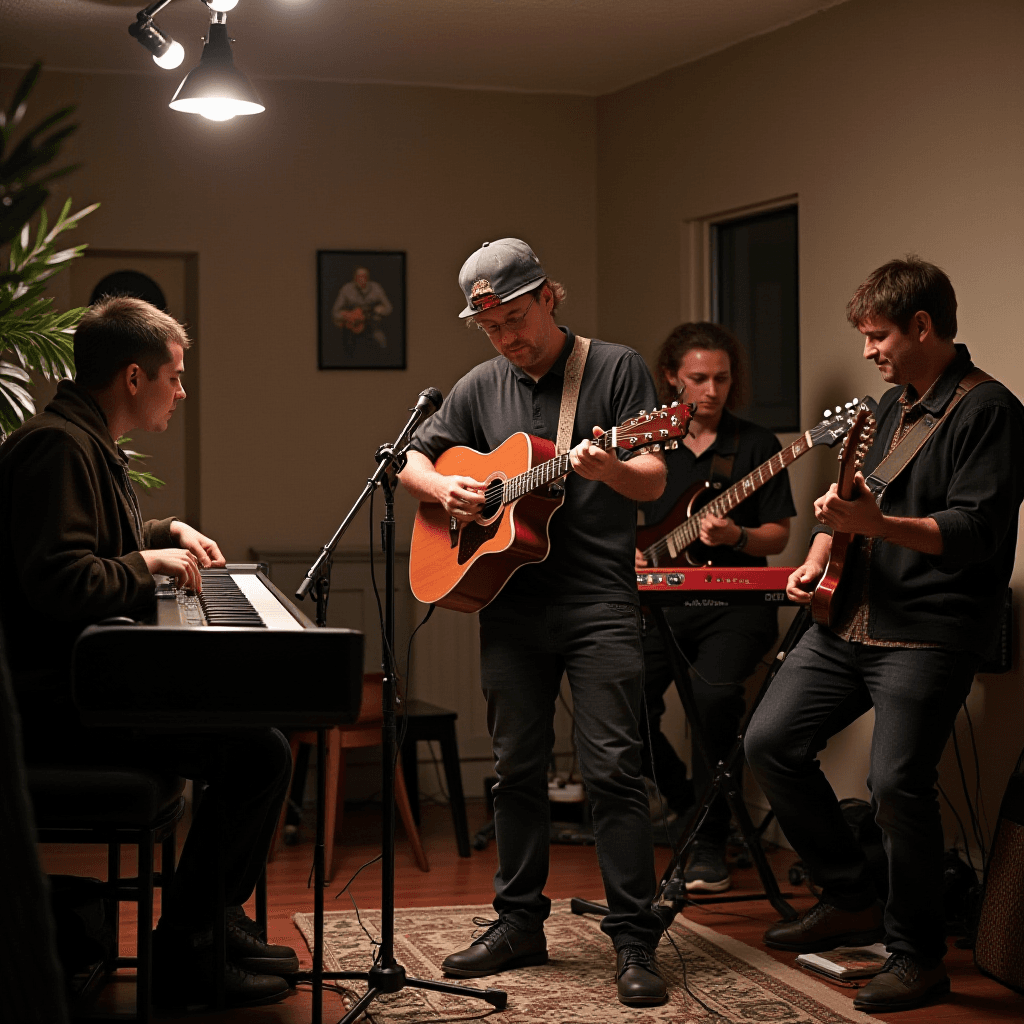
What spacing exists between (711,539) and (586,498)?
1.13 m

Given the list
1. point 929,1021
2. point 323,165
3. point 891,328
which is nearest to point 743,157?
point 323,165

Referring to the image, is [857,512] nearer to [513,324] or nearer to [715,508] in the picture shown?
[513,324]

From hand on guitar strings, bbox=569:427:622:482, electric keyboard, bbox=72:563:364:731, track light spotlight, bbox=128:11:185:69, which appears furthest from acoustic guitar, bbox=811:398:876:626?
track light spotlight, bbox=128:11:185:69

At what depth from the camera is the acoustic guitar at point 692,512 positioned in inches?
149

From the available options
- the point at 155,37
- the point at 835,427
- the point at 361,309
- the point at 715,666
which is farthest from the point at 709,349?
the point at 155,37

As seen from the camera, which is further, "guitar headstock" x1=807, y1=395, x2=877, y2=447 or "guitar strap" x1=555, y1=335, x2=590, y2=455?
"guitar headstock" x1=807, y1=395, x2=877, y2=447

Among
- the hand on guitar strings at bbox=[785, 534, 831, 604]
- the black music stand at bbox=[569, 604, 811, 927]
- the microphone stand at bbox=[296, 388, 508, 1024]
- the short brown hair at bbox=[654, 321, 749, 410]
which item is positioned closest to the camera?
the microphone stand at bbox=[296, 388, 508, 1024]

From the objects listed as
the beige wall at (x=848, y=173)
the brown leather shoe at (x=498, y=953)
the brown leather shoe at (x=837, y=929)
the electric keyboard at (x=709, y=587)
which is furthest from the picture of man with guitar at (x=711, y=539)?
the brown leather shoe at (x=498, y=953)

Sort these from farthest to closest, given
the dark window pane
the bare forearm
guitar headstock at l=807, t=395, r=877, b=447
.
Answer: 1. the dark window pane
2. guitar headstock at l=807, t=395, r=877, b=447
3. the bare forearm

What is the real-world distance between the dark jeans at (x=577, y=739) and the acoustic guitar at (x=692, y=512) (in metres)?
1.03

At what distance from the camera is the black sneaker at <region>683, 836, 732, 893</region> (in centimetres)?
381

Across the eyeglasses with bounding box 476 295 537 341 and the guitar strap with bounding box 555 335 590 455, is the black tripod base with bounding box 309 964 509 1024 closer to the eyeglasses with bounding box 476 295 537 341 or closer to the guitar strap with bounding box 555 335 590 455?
the guitar strap with bounding box 555 335 590 455

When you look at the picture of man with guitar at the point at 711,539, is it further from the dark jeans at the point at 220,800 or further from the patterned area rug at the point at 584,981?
the dark jeans at the point at 220,800

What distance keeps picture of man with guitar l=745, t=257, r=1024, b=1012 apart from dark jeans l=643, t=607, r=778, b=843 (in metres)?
0.93
